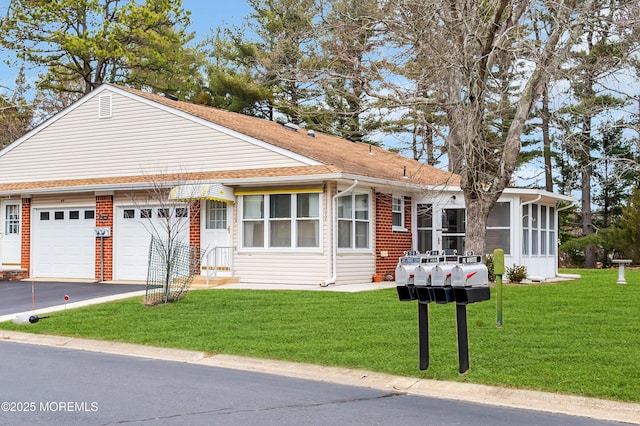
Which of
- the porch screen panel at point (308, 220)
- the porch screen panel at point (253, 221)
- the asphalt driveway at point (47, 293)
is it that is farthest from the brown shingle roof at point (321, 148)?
the asphalt driveway at point (47, 293)

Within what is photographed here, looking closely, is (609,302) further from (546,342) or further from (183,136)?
(183,136)

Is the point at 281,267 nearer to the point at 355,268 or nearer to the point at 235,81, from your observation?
the point at 355,268

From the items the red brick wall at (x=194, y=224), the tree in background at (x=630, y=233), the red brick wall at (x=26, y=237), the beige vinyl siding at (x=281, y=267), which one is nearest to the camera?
the beige vinyl siding at (x=281, y=267)

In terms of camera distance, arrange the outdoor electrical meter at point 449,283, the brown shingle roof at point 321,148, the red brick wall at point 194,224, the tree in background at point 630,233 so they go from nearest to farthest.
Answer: the outdoor electrical meter at point 449,283
the brown shingle roof at point 321,148
the red brick wall at point 194,224
the tree in background at point 630,233

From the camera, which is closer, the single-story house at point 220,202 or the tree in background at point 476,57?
the tree in background at point 476,57

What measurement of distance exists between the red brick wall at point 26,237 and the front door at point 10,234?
30cm

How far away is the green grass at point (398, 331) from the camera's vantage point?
27.8 ft

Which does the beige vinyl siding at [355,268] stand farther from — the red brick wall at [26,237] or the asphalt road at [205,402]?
the red brick wall at [26,237]

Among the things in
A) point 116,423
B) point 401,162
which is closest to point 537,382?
point 116,423

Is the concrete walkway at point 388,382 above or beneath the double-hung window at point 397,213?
beneath

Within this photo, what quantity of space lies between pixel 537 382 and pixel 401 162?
20.7 metres

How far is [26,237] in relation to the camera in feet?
75.4

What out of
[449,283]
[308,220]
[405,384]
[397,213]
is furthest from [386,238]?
[449,283]

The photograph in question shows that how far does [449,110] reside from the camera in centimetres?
1680
